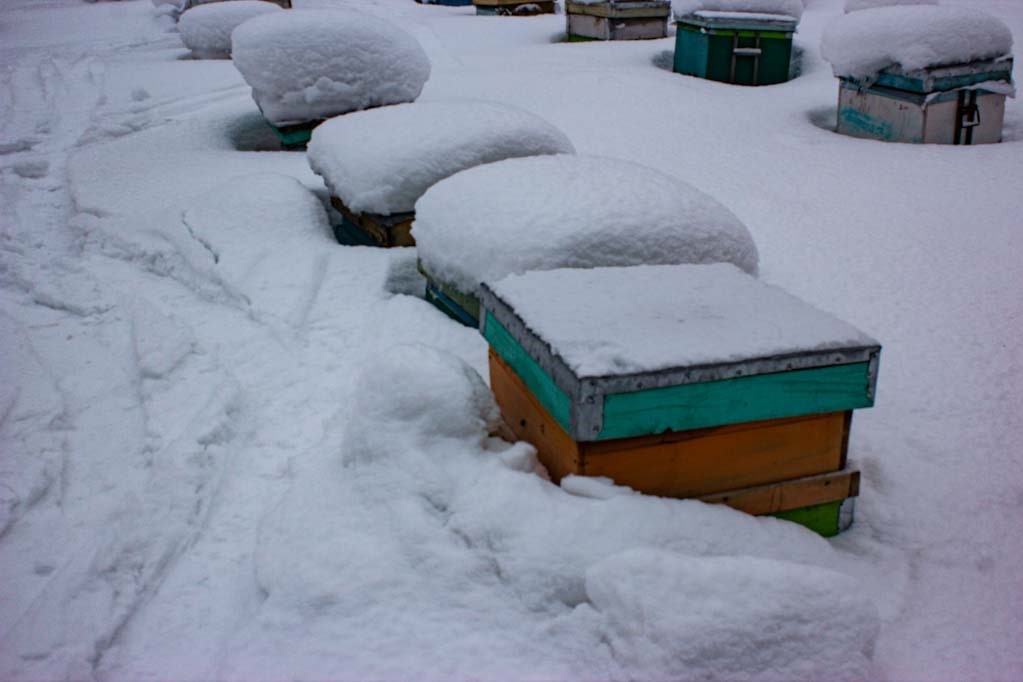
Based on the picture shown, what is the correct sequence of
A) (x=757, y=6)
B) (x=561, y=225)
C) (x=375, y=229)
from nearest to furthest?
(x=561, y=225) < (x=375, y=229) < (x=757, y=6)

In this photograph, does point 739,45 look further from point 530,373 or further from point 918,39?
point 530,373

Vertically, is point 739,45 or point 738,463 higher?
point 739,45

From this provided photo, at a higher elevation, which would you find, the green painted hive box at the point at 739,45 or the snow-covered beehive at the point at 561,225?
the green painted hive box at the point at 739,45

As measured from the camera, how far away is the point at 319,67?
4688 mm

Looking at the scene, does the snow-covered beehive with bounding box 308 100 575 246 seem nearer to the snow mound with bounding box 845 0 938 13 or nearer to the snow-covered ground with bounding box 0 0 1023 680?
the snow-covered ground with bounding box 0 0 1023 680

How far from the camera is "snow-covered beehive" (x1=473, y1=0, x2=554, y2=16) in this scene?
13.3m

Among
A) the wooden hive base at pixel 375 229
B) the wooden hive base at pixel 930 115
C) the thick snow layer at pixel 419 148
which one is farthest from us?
the wooden hive base at pixel 930 115

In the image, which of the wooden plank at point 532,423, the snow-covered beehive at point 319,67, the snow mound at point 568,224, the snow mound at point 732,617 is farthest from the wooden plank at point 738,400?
the snow-covered beehive at point 319,67

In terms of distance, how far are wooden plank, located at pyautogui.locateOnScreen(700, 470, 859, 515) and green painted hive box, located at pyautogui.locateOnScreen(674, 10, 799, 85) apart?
5.85 meters

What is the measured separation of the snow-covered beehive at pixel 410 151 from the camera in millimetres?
3223

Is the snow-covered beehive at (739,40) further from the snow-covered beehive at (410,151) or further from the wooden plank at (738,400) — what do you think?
the wooden plank at (738,400)

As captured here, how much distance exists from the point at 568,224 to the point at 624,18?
7.40m

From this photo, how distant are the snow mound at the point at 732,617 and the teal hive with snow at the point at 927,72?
4518 millimetres

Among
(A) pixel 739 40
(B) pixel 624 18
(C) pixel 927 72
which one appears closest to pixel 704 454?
(C) pixel 927 72
